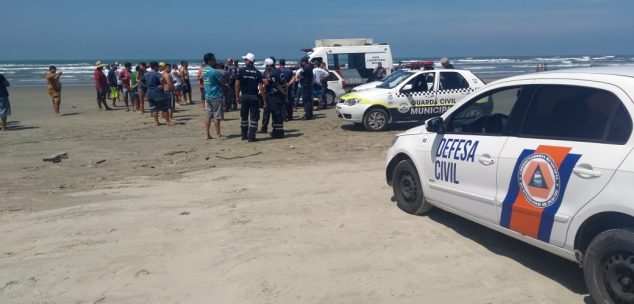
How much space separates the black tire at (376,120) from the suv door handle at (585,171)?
9.28 metres

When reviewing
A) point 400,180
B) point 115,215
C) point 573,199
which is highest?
point 573,199

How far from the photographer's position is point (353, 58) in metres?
21.2

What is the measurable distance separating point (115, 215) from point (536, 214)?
4.73m

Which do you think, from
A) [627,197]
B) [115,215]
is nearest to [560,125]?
[627,197]

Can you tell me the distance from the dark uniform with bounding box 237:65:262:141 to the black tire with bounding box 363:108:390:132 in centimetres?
299

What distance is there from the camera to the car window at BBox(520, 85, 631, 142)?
11.9 ft

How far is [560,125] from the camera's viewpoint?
4059 mm

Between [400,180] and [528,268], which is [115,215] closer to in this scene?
[400,180]

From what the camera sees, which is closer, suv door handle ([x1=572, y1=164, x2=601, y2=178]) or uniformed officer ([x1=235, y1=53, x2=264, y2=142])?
A: suv door handle ([x1=572, y1=164, x2=601, y2=178])

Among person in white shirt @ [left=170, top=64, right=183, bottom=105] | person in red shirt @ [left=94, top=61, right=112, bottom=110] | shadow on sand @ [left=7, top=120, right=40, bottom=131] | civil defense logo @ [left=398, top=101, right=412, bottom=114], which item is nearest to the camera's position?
civil defense logo @ [left=398, top=101, right=412, bottom=114]

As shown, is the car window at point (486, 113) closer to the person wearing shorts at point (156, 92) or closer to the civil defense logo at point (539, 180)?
the civil defense logo at point (539, 180)

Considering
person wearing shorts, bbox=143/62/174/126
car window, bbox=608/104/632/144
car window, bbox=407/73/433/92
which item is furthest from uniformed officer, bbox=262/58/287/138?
car window, bbox=608/104/632/144

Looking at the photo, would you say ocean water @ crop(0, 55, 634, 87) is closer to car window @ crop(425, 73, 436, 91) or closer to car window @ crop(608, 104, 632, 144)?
car window @ crop(425, 73, 436, 91)

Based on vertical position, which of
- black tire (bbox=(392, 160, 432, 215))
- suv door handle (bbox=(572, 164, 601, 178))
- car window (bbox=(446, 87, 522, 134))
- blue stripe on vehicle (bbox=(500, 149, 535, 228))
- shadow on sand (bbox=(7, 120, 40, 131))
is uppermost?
car window (bbox=(446, 87, 522, 134))
